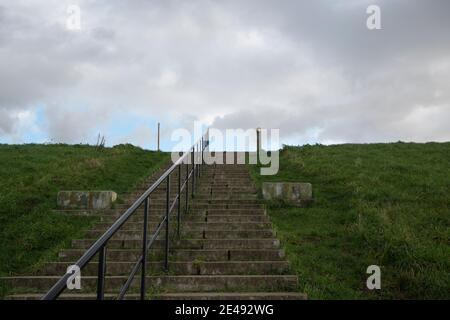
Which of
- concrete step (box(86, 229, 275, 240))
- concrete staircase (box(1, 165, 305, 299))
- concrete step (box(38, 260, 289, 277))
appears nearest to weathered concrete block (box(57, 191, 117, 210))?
concrete staircase (box(1, 165, 305, 299))

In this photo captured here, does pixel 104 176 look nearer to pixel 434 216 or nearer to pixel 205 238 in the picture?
pixel 205 238

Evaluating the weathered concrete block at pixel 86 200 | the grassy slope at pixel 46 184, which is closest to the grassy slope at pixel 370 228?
the weathered concrete block at pixel 86 200

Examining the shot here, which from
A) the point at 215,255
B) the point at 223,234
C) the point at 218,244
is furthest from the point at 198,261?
the point at 223,234

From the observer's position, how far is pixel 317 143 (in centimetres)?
1747

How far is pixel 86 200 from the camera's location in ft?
28.1

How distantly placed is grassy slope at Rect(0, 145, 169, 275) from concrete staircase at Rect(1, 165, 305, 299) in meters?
0.60

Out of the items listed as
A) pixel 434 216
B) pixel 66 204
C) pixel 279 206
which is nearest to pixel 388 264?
pixel 434 216

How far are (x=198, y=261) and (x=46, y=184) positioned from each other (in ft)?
19.3

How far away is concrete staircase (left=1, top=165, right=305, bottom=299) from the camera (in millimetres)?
5008

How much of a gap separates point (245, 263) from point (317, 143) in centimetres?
1253

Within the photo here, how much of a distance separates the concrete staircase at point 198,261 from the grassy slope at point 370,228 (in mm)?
347

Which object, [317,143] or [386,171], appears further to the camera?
[317,143]

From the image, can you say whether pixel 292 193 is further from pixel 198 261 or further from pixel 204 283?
pixel 204 283

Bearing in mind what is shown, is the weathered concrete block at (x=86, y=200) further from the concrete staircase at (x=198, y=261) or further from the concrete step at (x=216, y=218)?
the concrete step at (x=216, y=218)
